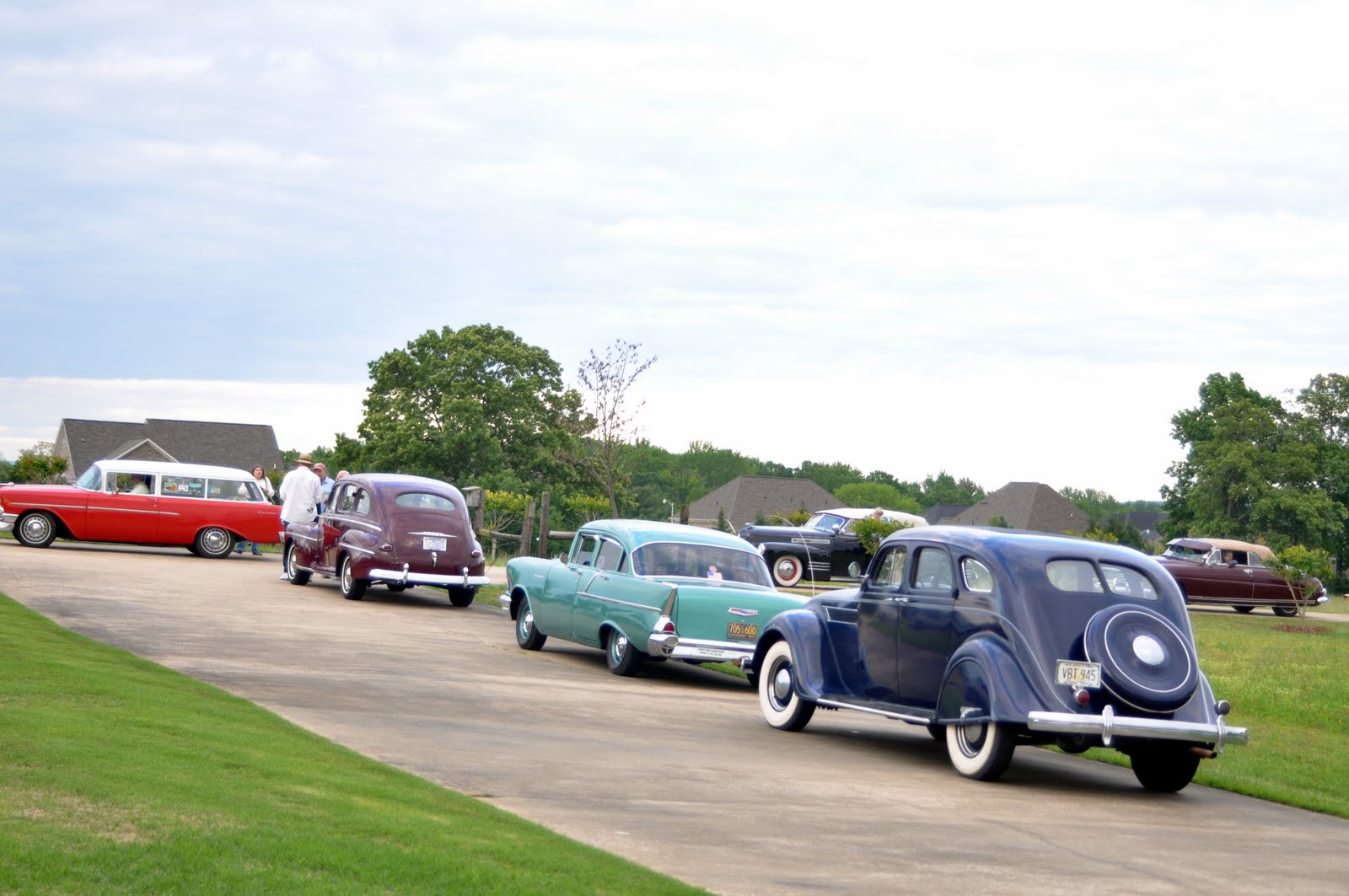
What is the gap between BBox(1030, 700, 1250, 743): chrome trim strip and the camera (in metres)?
10.1

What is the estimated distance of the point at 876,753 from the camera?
12047 millimetres

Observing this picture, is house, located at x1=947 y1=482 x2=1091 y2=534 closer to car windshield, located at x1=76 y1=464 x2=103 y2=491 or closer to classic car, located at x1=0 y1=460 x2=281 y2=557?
classic car, located at x1=0 y1=460 x2=281 y2=557

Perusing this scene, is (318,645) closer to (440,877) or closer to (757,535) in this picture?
(440,877)

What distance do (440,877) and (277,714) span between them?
5161 millimetres

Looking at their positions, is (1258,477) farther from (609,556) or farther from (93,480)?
(609,556)

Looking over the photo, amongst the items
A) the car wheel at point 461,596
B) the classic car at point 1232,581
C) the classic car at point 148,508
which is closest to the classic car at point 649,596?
the car wheel at point 461,596

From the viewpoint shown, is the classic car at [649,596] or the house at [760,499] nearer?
the classic car at [649,596]

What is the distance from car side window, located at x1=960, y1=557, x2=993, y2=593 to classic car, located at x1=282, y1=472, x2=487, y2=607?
12817 millimetres

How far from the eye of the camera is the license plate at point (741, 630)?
15.7 metres

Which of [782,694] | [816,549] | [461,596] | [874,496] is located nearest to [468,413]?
[816,549]

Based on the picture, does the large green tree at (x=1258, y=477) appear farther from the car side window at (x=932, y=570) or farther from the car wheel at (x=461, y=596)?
the car side window at (x=932, y=570)

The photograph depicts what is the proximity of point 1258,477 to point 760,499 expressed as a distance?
123 feet

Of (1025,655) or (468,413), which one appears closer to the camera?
(1025,655)

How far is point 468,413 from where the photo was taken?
71.6m
